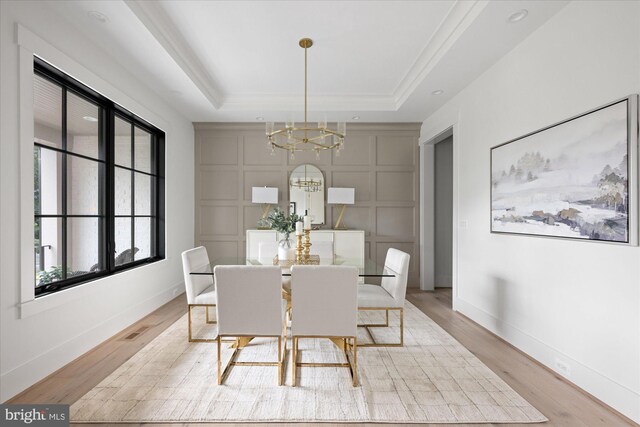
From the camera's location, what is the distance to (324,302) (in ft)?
7.18

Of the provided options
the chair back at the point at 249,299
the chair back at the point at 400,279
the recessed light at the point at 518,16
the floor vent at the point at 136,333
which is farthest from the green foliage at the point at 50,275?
the recessed light at the point at 518,16

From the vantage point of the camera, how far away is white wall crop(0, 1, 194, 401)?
6.47ft

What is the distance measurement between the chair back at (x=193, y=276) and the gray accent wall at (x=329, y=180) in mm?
2017

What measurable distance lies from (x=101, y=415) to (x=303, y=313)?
1339 millimetres

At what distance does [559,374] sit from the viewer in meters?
2.35

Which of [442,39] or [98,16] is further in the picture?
[442,39]

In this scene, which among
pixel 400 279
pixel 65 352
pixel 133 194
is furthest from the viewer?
pixel 133 194

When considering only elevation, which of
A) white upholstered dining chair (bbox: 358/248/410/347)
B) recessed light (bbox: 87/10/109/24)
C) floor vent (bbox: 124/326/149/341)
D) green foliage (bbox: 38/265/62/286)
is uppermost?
recessed light (bbox: 87/10/109/24)

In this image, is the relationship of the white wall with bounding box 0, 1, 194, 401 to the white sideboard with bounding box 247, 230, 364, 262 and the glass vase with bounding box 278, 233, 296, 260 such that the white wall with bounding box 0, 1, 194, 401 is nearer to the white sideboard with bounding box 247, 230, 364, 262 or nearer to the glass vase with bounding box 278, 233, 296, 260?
the white sideboard with bounding box 247, 230, 364, 262

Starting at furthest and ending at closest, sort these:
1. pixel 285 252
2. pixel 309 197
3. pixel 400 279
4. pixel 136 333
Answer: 1. pixel 309 197
2. pixel 136 333
3. pixel 285 252
4. pixel 400 279

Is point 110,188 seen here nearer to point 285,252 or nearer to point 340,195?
point 285,252

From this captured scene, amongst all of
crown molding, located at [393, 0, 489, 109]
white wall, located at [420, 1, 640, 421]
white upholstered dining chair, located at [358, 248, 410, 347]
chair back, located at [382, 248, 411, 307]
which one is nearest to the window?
white upholstered dining chair, located at [358, 248, 410, 347]

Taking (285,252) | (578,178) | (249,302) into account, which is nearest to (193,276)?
(285,252)

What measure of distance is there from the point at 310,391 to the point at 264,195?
3302mm
